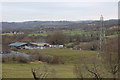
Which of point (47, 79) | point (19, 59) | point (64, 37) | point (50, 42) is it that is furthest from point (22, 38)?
point (47, 79)

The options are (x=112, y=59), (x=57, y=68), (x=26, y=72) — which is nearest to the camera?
(x=112, y=59)

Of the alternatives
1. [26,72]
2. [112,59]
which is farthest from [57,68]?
[112,59]

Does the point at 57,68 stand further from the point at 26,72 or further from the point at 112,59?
the point at 112,59

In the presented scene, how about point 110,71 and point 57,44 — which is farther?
point 57,44

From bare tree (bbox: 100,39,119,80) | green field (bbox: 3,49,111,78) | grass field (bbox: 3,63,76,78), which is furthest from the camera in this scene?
grass field (bbox: 3,63,76,78)

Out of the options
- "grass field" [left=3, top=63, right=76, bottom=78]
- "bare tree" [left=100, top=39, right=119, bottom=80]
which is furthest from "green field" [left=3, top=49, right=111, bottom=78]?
"bare tree" [left=100, top=39, right=119, bottom=80]

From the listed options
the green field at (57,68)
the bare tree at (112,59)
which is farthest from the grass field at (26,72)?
the bare tree at (112,59)

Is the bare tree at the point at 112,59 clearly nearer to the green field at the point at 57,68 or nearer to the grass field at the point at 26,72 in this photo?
the green field at the point at 57,68

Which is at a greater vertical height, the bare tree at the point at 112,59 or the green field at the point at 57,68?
the bare tree at the point at 112,59

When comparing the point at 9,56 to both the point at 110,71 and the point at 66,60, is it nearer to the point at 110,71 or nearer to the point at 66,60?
the point at 66,60

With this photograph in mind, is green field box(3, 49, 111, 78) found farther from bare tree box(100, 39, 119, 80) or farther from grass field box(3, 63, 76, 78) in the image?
bare tree box(100, 39, 119, 80)

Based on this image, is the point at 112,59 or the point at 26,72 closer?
the point at 112,59
